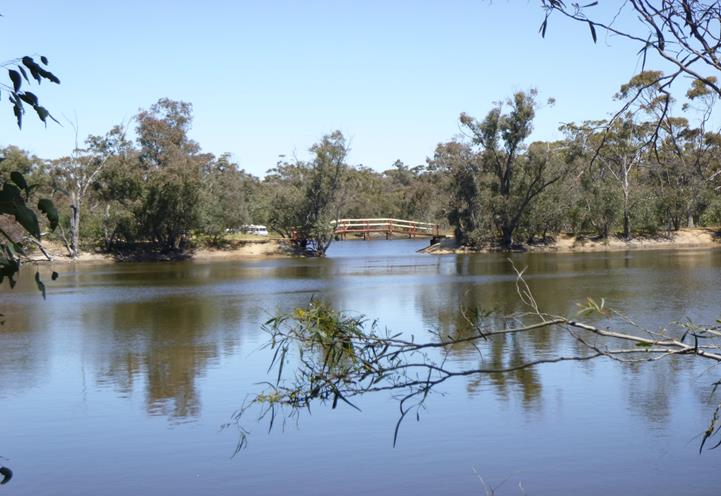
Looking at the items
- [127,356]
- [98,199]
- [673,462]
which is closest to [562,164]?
[98,199]

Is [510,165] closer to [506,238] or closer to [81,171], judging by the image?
[506,238]

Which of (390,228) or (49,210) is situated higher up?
(49,210)

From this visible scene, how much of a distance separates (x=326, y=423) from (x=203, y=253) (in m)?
46.0

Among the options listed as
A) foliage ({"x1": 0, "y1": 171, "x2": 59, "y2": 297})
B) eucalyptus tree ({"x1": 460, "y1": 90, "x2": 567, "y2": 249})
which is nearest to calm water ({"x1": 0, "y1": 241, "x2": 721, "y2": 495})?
foliage ({"x1": 0, "y1": 171, "x2": 59, "y2": 297})

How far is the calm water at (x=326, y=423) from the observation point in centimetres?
846

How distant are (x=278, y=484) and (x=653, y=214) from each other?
5067 centimetres

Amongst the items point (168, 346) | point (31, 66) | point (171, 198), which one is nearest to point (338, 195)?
point (171, 198)

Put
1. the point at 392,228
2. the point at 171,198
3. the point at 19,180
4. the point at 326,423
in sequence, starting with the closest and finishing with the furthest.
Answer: the point at 19,180 → the point at 326,423 → the point at 171,198 → the point at 392,228

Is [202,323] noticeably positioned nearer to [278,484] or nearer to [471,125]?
[278,484]

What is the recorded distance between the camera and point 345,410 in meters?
11.1

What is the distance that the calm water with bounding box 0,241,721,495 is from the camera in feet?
27.8

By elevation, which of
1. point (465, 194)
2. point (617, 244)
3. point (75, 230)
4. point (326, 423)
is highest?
point (465, 194)

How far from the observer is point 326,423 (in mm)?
10492

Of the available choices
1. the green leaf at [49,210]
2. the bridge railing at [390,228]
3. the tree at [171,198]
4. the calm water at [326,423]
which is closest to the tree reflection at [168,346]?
the calm water at [326,423]
